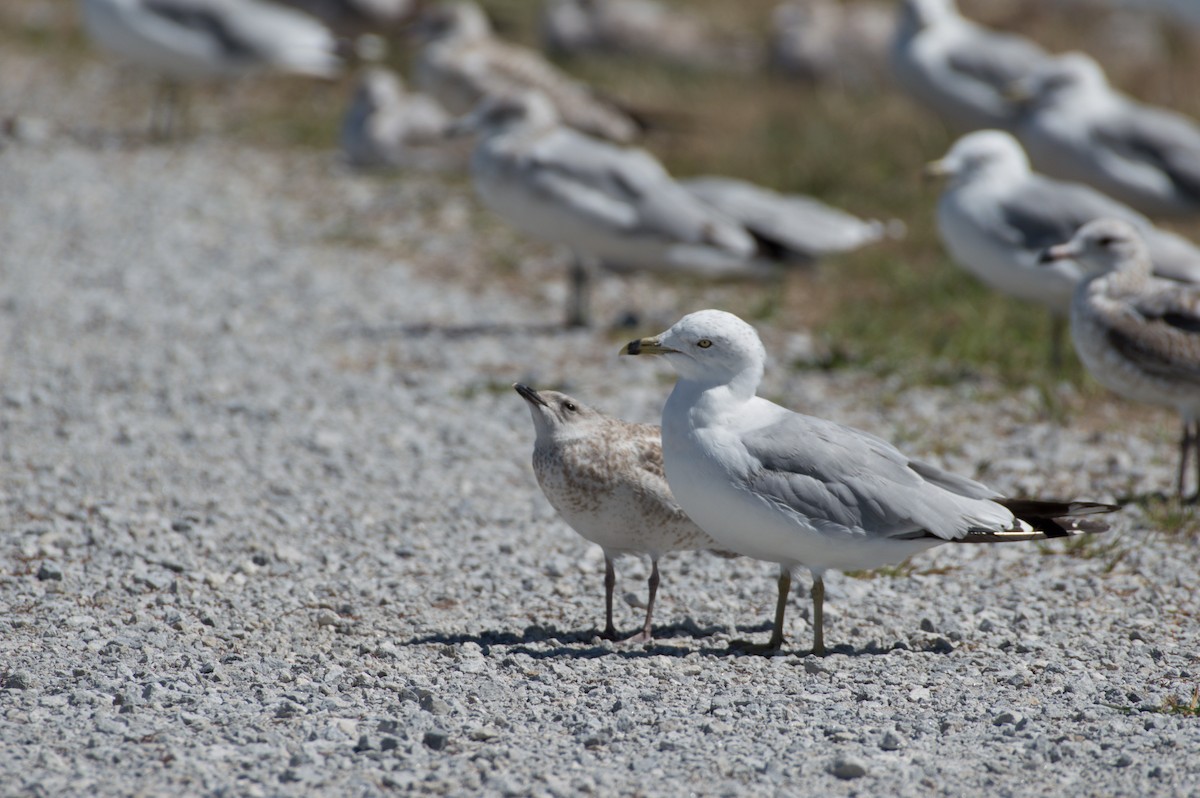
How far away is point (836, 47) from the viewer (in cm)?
1694

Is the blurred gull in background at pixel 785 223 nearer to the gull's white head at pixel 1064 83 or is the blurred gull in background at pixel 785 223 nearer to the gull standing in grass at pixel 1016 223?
the gull standing in grass at pixel 1016 223

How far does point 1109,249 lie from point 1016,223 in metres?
1.66

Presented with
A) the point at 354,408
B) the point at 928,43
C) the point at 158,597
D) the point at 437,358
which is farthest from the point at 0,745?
the point at 928,43

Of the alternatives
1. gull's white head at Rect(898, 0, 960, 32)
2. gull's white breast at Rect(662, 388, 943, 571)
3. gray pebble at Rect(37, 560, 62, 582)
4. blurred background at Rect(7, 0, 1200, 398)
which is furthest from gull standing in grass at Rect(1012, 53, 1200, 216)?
gray pebble at Rect(37, 560, 62, 582)

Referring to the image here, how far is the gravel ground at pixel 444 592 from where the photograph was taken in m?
4.05

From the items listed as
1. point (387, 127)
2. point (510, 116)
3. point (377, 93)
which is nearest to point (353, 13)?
point (377, 93)

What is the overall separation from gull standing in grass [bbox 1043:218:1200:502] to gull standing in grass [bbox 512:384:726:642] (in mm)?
2408

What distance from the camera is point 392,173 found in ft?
42.3

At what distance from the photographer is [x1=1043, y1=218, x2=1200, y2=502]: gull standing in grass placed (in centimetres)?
646

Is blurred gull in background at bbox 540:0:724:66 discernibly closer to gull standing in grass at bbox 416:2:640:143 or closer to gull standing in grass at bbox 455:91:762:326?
gull standing in grass at bbox 416:2:640:143

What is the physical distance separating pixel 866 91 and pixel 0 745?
1358 cm

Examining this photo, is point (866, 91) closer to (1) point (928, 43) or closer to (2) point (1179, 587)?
(1) point (928, 43)

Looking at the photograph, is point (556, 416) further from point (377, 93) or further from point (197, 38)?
point (197, 38)

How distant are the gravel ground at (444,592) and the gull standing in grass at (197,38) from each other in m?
4.06
